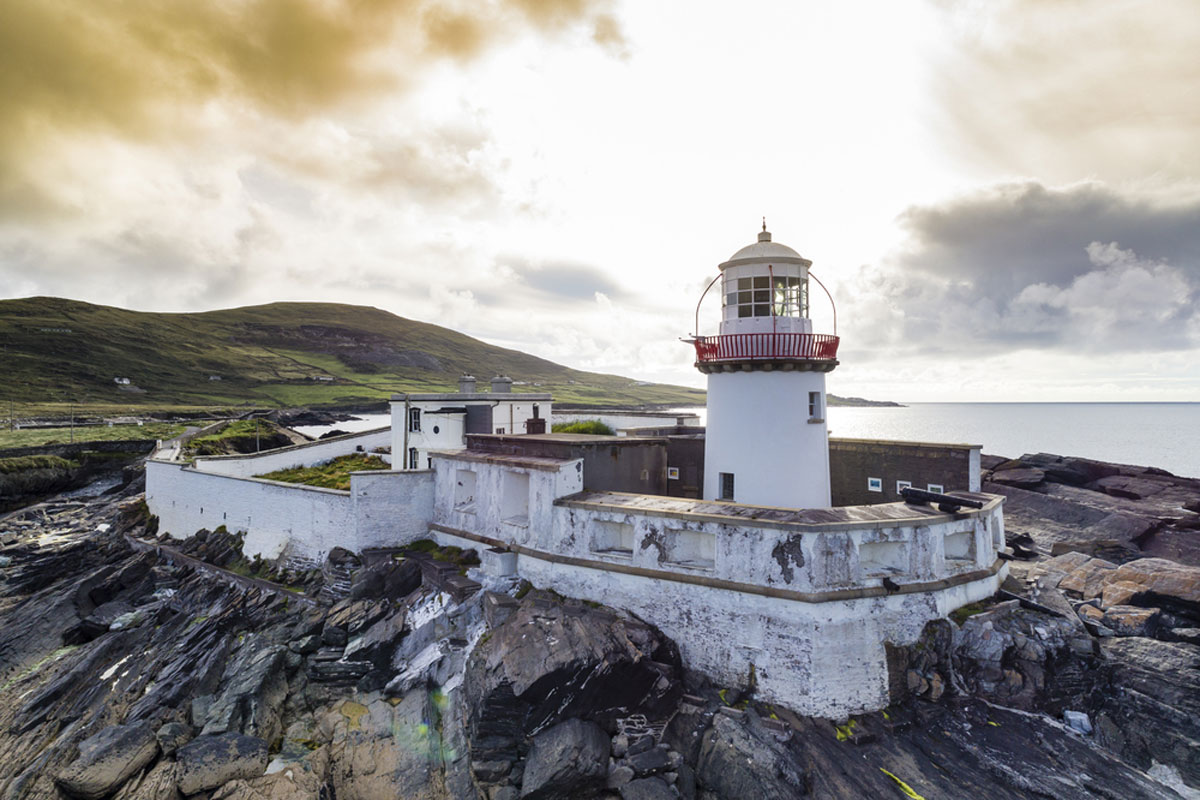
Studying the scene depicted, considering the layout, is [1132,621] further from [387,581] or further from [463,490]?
[387,581]

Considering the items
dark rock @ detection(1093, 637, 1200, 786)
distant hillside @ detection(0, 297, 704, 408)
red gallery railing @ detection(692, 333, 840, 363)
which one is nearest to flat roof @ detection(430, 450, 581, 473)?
red gallery railing @ detection(692, 333, 840, 363)

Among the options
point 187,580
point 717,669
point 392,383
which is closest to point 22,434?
point 187,580

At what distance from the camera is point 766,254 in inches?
566

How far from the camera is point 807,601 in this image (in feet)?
34.8

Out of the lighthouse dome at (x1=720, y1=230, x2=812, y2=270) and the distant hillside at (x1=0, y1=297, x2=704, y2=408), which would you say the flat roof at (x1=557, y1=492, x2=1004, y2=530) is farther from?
the distant hillside at (x1=0, y1=297, x2=704, y2=408)

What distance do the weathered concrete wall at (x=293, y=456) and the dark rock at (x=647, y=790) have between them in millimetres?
20093

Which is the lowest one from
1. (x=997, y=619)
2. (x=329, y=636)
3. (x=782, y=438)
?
(x=329, y=636)

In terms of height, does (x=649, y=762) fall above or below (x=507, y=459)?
below

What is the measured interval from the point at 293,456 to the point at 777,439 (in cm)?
2492

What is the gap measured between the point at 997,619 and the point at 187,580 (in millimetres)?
25963

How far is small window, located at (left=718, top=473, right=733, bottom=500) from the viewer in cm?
1485

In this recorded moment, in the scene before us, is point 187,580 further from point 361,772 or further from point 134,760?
point 361,772

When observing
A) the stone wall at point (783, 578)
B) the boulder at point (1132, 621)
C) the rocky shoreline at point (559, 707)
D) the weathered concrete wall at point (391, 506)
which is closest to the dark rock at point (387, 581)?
the rocky shoreline at point (559, 707)

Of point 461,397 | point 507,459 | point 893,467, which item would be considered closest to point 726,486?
point 893,467
